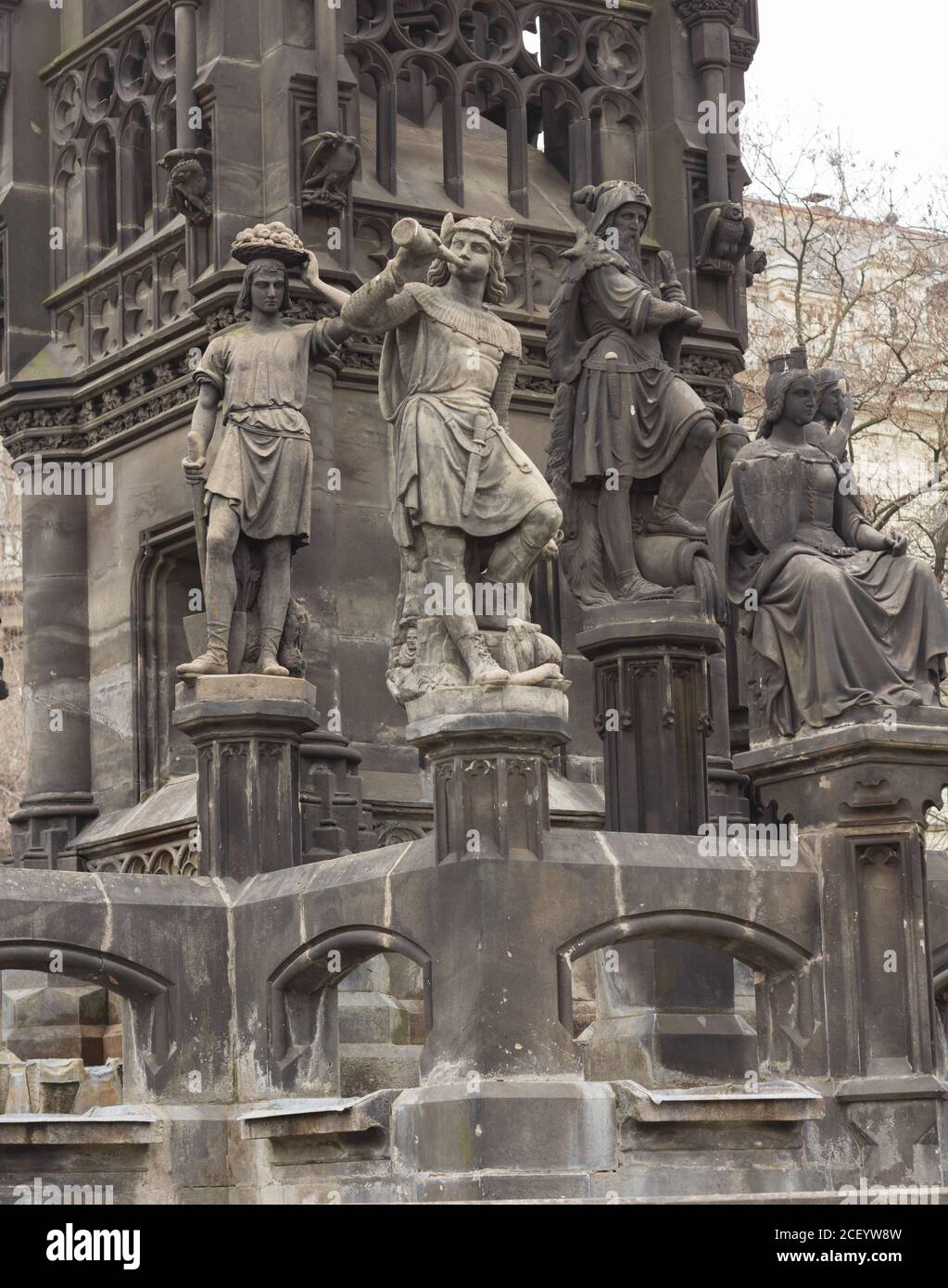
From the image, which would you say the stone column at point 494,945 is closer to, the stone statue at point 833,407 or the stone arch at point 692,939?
the stone arch at point 692,939

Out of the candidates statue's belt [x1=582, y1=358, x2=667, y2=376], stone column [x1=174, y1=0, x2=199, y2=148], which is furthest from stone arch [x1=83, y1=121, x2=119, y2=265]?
statue's belt [x1=582, y1=358, x2=667, y2=376]

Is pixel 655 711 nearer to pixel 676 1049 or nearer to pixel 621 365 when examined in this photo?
pixel 676 1049

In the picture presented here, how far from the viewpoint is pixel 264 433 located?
60.3 ft

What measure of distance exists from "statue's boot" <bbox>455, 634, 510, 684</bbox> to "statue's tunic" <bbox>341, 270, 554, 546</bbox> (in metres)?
0.77

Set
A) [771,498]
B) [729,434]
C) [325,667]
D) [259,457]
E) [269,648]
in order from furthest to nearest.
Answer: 1. [729,434]
2. [325,667]
3. [259,457]
4. [269,648]
5. [771,498]

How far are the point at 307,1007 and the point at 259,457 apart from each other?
3478 mm

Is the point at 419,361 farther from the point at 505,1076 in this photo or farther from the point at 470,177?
the point at 470,177

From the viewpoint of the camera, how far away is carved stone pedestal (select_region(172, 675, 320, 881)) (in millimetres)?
17781

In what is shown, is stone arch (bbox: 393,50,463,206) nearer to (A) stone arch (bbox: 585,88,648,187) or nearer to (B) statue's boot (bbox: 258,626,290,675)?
(A) stone arch (bbox: 585,88,648,187)

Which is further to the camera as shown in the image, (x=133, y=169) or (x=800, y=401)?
(x=133, y=169)

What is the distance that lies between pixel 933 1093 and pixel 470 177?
9.32m

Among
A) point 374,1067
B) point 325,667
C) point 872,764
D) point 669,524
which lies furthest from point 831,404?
point 374,1067

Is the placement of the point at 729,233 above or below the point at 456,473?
above

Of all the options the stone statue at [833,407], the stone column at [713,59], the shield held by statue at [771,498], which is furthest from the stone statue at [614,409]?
the stone column at [713,59]
